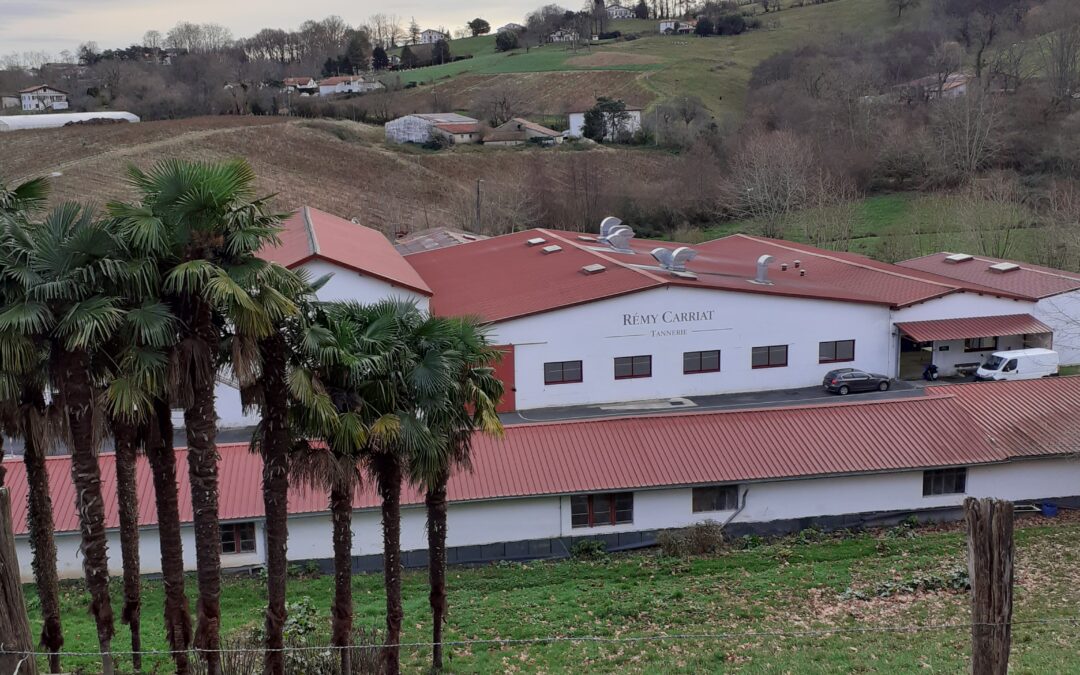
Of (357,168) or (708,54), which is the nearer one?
(357,168)

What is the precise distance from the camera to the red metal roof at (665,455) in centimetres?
2758

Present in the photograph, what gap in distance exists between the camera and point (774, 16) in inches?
7042

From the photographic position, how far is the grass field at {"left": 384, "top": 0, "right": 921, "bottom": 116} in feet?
448

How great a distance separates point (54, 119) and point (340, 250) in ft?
326

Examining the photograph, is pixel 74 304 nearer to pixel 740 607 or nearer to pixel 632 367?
pixel 740 607

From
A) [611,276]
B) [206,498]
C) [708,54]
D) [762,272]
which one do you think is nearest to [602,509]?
[611,276]

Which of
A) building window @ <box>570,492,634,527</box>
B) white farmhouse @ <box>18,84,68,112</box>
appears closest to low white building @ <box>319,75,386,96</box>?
white farmhouse @ <box>18,84,68,112</box>

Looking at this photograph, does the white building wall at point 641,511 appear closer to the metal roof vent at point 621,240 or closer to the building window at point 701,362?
the building window at point 701,362

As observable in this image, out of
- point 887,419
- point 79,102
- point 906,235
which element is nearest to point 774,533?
point 887,419

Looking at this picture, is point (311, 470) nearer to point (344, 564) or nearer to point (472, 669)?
point (344, 564)

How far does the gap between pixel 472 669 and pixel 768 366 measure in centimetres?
2475

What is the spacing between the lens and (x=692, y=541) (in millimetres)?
27625

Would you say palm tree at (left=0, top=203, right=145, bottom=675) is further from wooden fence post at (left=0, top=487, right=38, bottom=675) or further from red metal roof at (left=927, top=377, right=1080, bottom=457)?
red metal roof at (left=927, top=377, right=1080, bottom=457)

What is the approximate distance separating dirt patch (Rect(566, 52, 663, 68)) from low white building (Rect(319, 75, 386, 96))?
31850mm
